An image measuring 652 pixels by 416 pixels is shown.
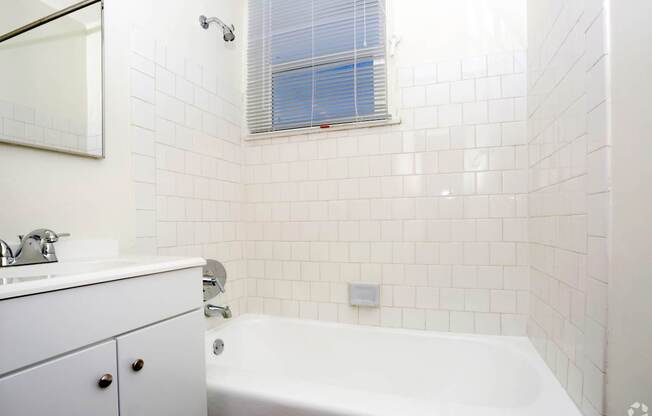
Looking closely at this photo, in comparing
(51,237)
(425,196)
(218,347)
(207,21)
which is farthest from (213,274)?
(207,21)

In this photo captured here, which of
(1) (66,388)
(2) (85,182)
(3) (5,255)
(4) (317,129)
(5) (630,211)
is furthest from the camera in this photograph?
(4) (317,129)

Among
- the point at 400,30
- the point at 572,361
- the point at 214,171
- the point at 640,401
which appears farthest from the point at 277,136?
the point at 640,401

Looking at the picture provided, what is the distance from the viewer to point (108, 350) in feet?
2.81

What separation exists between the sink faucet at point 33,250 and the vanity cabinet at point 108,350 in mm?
375

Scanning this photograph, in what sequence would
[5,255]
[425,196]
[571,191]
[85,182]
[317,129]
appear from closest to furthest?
[5,255]
[571,191]
[85,182]
[425,196]
[317,129]

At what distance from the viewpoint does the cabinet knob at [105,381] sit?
0.84 meters

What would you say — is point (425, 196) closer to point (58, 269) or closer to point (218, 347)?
point (218, 347)

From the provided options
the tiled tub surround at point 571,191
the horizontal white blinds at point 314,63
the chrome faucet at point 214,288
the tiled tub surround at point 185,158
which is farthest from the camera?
the horizontal white blinds at point 314,63

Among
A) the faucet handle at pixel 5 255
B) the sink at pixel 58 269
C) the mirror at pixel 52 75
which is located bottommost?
the sink at pixel 58 269

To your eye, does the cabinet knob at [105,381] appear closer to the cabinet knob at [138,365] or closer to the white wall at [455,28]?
the cabinet knob at [138,365]

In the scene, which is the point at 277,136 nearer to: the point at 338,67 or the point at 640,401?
the point at 338,67

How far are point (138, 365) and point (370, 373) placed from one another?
127cm

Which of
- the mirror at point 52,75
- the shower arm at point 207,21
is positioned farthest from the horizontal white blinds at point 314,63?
the mirror at point 52,75

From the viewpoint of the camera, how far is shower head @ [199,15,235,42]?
1.86 meters
